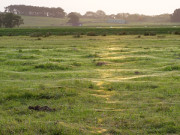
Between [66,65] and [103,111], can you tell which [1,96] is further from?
[66,65]

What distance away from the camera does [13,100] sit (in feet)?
33.7

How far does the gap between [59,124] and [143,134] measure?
2161 mm

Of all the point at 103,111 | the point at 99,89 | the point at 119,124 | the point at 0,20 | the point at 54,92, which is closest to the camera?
the point at 119,124

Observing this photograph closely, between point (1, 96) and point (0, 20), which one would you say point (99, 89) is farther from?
point (0, 20)

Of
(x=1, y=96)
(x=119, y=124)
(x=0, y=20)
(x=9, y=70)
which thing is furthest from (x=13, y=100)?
(x=0, y=20)

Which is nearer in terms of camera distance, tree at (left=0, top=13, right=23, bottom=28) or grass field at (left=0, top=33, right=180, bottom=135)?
grass field at (left=0, top=33, right=180, bottom=135)

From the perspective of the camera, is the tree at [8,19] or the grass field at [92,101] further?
the tree at [8,19]

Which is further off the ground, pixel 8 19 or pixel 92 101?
pixel 8 19

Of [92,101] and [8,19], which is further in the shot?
[8,19]

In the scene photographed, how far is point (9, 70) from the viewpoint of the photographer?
16.6 m

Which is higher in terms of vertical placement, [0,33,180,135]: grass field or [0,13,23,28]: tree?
[0,13,23,28]: tree

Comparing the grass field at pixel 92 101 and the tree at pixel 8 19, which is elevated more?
the tree at pixel 8 19

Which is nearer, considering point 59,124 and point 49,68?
point 59,124

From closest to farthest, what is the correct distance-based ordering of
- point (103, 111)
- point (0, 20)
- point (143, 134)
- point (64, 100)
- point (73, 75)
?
point (143, 134), point (103, 111), point (64, 100), point (73, 75), point (0, 20)
